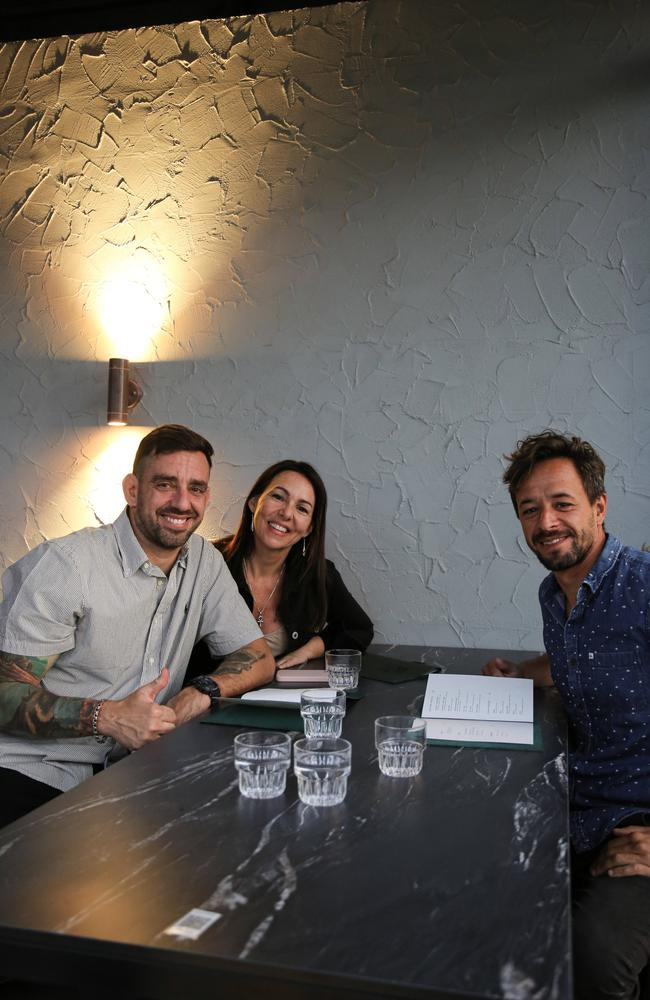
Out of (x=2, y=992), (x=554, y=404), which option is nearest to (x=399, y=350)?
(x=554, y=404)

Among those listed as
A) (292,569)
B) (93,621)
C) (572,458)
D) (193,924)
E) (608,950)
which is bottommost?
(608,950)

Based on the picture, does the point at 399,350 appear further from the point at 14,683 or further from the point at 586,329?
the point at 14,683

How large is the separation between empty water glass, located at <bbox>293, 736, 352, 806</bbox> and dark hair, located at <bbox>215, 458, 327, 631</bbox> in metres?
1.47

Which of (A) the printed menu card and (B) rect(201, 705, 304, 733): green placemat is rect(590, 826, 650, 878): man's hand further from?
(B) rect(201, 705, 304, 733): green placemat

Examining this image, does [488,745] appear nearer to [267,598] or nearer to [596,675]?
[596,675]

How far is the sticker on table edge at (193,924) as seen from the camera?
921 millimetres

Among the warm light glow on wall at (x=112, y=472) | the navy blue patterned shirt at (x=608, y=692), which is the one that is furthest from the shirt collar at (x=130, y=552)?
the warm light glow on wall at (x=112, y=472)

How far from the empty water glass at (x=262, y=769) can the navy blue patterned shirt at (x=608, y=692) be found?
0.85 metres

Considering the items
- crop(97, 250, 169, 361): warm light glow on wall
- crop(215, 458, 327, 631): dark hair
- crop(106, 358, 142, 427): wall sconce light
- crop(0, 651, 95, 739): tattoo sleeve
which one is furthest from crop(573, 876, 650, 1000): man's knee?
crop(97, 250, 169, 361): warm light glow on wall

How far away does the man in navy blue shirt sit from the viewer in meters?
1.66

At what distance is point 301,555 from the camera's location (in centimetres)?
297

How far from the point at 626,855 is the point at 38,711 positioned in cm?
127

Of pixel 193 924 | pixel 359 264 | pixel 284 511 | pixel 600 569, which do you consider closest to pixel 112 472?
pixel 284 511

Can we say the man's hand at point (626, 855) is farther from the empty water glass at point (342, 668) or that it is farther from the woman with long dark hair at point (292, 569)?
the woman with long dark hair at point (292, 569)
